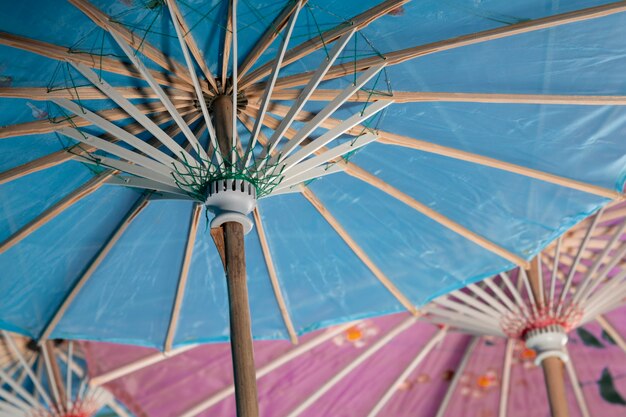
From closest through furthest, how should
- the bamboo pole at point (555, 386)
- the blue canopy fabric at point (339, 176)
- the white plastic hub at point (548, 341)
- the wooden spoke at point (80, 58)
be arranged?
1. the wooden spoke at point (80, 58)
2. the blue canopy fabric at point (339, 176)
3. the bamboo pole at point (555, 386)
4. the white plastic hub at point (548, 341)

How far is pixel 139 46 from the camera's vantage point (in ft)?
23.0

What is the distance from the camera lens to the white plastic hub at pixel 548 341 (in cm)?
1109

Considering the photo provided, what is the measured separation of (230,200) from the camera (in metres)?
6.96

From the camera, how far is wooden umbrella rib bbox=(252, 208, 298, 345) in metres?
8.69

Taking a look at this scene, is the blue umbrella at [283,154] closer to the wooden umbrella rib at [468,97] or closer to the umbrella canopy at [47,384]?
the wooden umbrella rib at [468,97]

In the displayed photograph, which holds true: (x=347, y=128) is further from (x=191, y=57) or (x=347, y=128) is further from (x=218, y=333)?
(x=218, y=333)

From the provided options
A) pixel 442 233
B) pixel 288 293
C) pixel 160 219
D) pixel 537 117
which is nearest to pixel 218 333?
pixel 288 293

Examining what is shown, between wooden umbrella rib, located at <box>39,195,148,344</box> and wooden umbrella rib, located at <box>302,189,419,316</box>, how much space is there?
4.95 ft

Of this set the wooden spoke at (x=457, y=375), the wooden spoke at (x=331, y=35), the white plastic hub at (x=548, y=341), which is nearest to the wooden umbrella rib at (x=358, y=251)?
the wooden spoke at (x=331, y=35)

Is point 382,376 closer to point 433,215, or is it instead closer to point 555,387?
point 555,387

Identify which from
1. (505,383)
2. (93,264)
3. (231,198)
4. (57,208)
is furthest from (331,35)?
(505,383)

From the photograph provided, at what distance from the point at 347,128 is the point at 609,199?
9.77 feet

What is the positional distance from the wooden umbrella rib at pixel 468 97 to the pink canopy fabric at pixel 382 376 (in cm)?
540

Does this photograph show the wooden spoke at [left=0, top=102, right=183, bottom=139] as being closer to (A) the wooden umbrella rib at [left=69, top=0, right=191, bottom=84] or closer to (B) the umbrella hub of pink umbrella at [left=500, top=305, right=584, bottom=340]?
(A) the wooden umbrella rib at [left=69, top=0, right=191, bottom=84]
